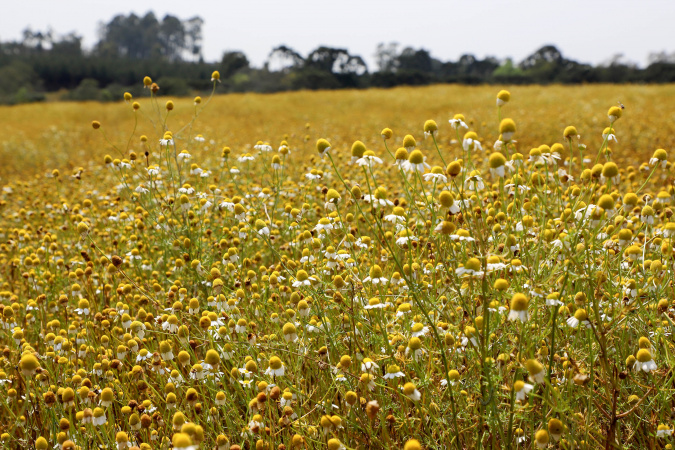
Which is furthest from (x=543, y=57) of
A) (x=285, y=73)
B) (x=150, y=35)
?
(x=150, y=35)

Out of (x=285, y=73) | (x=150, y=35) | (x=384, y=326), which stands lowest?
(x=384, y=326)

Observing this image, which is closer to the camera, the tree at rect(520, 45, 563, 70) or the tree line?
the tree line

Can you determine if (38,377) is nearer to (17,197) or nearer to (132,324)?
(132,324)

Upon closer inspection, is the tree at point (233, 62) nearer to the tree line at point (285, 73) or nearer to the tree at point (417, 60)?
the tree line at point (285, 73)

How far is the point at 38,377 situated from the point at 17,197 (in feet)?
17.1

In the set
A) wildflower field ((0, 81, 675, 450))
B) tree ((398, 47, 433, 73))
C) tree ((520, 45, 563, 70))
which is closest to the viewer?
wildflower field ((0, 81, 675, 450))

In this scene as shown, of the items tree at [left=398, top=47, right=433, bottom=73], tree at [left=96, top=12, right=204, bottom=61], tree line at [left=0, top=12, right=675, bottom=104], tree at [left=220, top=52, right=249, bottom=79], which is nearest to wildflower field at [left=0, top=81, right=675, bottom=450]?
tree line at [left=0, top=12, right=675, bottom=104]

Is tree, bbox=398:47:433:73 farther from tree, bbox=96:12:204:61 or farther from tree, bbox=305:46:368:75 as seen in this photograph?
tree, bbox=96:12:204:61

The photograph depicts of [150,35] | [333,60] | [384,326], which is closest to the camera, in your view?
[384,326]

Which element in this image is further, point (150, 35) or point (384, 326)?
point (150, 35)

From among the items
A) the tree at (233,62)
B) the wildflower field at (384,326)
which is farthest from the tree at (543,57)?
the wildflower field at (384,326)

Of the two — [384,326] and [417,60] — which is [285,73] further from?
[384,326]

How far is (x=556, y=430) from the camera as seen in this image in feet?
4.66

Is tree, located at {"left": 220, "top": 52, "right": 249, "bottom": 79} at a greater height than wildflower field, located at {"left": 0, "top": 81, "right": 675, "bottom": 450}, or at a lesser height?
greater
